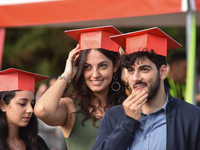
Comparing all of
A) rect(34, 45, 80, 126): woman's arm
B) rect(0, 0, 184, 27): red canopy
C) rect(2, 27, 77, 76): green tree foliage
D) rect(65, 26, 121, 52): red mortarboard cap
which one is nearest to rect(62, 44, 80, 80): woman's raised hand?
rect(34, 45, 80, 126): woman's arm

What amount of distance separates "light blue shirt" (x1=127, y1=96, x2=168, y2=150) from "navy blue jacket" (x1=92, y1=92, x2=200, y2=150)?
45 millimetres

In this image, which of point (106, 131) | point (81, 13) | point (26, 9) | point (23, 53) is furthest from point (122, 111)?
point (23, 53)

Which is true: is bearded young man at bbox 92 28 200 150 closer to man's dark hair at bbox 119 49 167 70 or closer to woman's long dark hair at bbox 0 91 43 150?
man's dark hair at bbox 119 49 167 70

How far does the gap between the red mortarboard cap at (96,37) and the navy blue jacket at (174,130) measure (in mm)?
989

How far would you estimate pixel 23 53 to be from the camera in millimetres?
9523

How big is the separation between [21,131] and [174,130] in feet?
6.03

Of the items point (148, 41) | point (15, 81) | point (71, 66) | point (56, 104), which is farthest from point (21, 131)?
point (148, 41)

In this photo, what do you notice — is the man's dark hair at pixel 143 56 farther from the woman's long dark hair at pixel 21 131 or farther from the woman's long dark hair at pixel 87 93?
the woman's long dark hair at pixel 21 131

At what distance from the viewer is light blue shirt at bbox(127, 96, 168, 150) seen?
6.64 feet

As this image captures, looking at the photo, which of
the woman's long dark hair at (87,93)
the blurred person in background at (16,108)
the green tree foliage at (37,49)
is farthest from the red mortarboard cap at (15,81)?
the green tree foliage at (37,49)

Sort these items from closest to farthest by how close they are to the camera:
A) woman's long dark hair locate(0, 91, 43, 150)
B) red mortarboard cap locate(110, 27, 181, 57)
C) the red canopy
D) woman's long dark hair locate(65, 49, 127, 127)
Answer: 1. red mortarboard cap locate(110, 27, 181, 57)
2. woman's long dark hair locate(65, 49, 127, 127)
3. woman's long dark hair locate(0, 91, 43, 150)
4. the red canopy

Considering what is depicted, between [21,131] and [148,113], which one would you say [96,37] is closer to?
[148,113]

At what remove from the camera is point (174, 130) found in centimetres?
201

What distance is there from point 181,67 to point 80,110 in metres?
2.57
